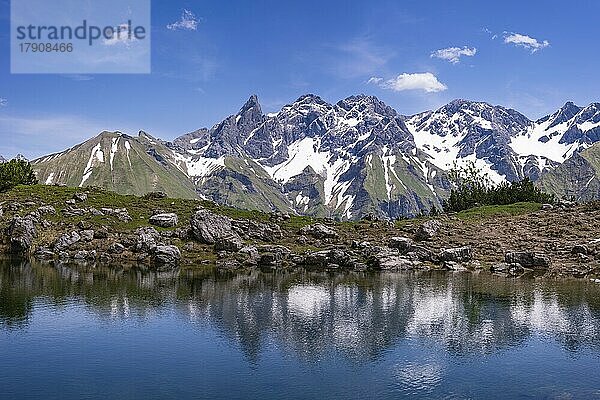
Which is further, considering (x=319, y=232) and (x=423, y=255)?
(x=319, y=232)

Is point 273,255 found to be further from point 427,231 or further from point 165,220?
point 427,231

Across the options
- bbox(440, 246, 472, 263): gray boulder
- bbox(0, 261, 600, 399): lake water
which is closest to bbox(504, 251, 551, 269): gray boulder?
bbox(440, 246, 472, 263): gray boulder

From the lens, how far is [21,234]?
107000mm

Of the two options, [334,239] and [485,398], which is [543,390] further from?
[334,239]

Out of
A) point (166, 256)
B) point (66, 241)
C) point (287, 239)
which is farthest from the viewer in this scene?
point (287, 239)

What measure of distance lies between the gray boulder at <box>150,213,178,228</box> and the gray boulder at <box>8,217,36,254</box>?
23477 millimetres

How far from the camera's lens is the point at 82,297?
234ft

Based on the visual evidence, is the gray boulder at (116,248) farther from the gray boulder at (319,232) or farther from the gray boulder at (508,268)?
the gray boulder at (508,268)

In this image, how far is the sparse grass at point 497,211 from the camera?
12781cm

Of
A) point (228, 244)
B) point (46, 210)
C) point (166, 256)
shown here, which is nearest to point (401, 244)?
point (228, 244)

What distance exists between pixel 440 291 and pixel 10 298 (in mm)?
57874

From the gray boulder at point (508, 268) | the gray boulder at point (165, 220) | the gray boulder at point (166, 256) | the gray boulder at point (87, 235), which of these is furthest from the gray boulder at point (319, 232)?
the gray boulder at point (87, 235)

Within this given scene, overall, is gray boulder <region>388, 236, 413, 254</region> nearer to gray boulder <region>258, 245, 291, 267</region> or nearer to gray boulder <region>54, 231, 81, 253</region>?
gray boulder <region>258, 245, 291, 267</region>

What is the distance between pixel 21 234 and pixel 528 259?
3791 inches
